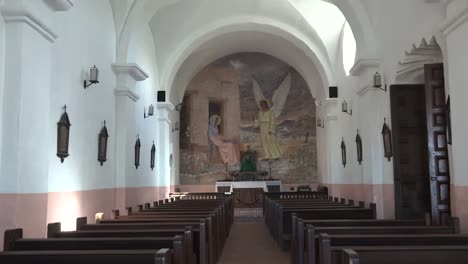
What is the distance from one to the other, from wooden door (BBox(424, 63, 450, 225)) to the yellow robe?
14054mm

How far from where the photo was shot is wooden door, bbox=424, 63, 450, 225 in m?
7.22

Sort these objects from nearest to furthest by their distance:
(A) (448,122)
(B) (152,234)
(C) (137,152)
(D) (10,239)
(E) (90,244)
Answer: (E) (90,244), (D) (10,239), (B) (152,234), (A) (448,122), (C) (137,152)

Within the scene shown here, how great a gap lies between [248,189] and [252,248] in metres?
10.9

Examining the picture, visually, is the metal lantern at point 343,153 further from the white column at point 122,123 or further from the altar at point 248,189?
the white column at point 122,123

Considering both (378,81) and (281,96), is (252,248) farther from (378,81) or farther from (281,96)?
(281,96)

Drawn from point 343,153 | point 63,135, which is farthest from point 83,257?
point 343,153

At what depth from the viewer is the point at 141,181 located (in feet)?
41.6

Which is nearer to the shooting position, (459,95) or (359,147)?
(459,95)

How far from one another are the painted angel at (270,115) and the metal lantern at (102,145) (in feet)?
39.8

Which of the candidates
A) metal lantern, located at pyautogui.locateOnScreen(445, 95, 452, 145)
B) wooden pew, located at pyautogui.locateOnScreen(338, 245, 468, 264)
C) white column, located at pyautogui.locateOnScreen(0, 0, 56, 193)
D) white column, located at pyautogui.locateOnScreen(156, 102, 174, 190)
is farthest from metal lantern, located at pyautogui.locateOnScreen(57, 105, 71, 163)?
white column, located at pyautogui.locateOnScreen(156, 102, 174, 190)

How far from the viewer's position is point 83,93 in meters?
8.68

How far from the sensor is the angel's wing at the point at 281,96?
21.7 m

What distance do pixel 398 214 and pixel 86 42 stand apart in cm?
671

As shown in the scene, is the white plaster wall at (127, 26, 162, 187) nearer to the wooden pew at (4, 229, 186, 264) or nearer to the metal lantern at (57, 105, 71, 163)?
the metal lantern at (57, 105, 71, 163)
